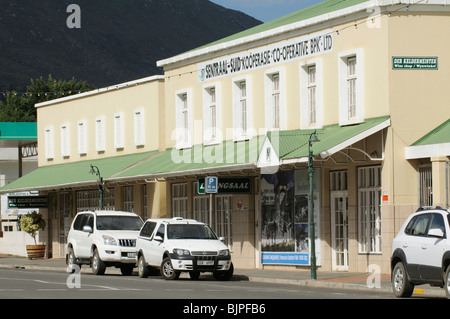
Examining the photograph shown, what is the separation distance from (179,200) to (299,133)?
9439mm

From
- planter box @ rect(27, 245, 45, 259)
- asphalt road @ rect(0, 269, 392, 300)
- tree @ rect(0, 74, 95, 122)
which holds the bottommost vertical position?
planter box @ rect(27, 245, 45, 259)

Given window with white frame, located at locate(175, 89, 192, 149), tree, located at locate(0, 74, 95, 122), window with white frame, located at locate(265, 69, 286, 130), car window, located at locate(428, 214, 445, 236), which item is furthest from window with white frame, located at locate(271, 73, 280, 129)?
tree, located at locate(0, 74, 95, 122)

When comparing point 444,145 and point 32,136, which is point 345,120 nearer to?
point 444,145

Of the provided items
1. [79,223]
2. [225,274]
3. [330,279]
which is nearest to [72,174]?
[79,223]

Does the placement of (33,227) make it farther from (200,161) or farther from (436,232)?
(436,232)

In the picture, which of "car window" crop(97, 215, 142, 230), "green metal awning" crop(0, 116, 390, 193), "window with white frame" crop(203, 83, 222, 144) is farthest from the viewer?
"window with white frame" crop(203, 83, 222, 144)

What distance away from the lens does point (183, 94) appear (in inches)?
1676

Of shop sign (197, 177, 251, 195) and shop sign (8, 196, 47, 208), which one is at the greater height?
shop sign (197, 177, 251, 195)

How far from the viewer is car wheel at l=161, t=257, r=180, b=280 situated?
99.1 feet

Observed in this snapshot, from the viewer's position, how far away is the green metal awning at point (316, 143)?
30.1 meters

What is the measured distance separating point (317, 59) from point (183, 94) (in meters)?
9.67

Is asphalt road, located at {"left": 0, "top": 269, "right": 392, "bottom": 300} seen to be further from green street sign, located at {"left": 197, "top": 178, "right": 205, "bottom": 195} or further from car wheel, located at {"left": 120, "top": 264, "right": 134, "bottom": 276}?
green street sign, located at {"left": 197, "top": 178, "right": 205, "bottom": 195}

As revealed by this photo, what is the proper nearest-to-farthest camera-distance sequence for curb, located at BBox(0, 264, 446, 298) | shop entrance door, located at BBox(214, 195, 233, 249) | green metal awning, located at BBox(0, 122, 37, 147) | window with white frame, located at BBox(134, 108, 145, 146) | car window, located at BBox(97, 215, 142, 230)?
curb, located at BBox(0, 264, 446, 298), car window, located at BBox(97, 215, 142, 230), shop entrance door, located at BBox(214, 195, 233, 249), window with white frame, located at BBox(134, 108, 145, 146), green metal awning, located at BBox(0, 122, 37, 147)
